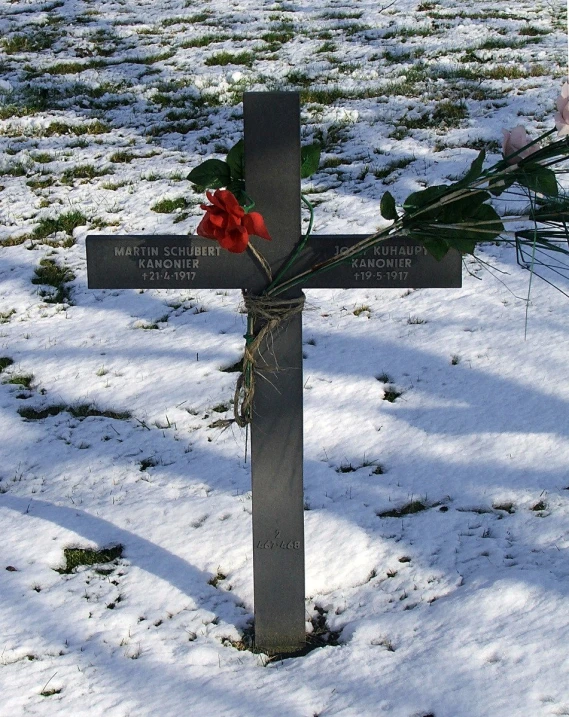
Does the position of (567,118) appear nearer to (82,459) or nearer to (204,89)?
(82,459)

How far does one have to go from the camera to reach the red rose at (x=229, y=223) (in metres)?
2.32

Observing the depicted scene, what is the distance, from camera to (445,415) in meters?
4.15

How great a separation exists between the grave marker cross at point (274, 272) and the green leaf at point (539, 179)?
0.34 m

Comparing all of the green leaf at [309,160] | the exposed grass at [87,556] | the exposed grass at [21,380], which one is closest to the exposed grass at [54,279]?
the exposed grass at [21,380]

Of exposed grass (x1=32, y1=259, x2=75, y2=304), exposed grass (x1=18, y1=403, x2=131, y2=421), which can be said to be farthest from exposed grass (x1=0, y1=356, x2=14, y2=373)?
exposed grass (x1=32, y1=259, x2=75, y2=304)

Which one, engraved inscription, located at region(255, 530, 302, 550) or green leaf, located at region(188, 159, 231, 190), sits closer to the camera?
green leaf, located at region(188, 159, 231, 190)

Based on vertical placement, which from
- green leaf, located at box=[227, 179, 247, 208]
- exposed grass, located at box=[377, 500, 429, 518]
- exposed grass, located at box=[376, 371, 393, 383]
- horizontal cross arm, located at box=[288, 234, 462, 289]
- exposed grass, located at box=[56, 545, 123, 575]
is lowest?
exposed grass, located at box=[56, 545, 123, 575]

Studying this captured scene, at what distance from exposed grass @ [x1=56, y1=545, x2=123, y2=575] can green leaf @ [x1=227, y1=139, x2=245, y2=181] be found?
5.29ft

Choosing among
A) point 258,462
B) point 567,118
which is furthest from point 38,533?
point 567,118

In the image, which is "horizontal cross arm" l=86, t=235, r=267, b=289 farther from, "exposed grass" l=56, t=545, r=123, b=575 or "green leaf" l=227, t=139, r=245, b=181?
"exposed grass" l=56, t=545, r=123, b=575

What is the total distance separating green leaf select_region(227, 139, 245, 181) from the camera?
2.61m

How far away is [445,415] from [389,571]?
1136 mm

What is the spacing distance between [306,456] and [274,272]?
1.55m


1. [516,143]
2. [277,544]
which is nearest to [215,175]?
[516,143]
